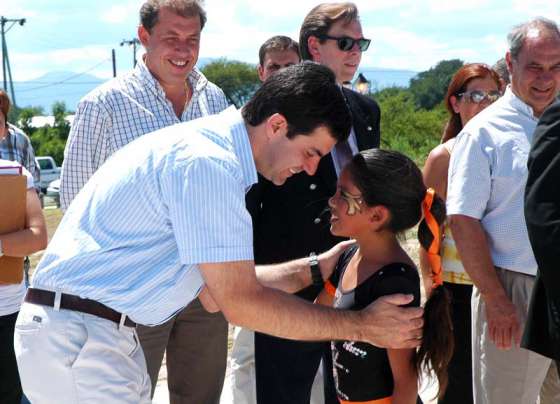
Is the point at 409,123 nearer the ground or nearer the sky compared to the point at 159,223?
nearer the ground

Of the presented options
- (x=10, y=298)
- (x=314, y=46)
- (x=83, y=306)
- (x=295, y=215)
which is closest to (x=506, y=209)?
(x=295, y=215)

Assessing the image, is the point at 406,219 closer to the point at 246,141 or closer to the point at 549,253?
the point at 549,253

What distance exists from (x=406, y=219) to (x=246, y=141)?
2.82 ft

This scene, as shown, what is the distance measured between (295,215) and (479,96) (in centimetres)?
159

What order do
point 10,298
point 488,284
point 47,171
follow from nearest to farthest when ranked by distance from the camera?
point 488,284 < point 10,298 < point 47,171

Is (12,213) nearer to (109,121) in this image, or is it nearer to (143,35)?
(109,121)

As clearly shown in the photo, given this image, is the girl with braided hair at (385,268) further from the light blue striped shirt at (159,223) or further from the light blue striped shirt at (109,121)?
the light blue striped shirt at (109,121)

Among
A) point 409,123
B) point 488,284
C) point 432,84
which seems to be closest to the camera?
point 488,284

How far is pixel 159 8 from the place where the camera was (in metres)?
4.02

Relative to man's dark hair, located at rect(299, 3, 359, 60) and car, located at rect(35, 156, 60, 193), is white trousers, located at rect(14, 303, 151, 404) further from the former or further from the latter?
car, located at rect(35, 156, 60, 193)

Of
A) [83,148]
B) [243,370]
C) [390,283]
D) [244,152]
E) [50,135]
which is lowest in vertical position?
[50,135]

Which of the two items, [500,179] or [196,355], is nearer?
[500,179]

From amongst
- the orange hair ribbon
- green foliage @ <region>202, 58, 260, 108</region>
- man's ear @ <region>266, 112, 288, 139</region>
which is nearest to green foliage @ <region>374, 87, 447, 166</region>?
A: the orange hair ribbon

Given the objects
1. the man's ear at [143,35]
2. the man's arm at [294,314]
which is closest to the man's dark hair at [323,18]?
the man's ear at [143,35]
